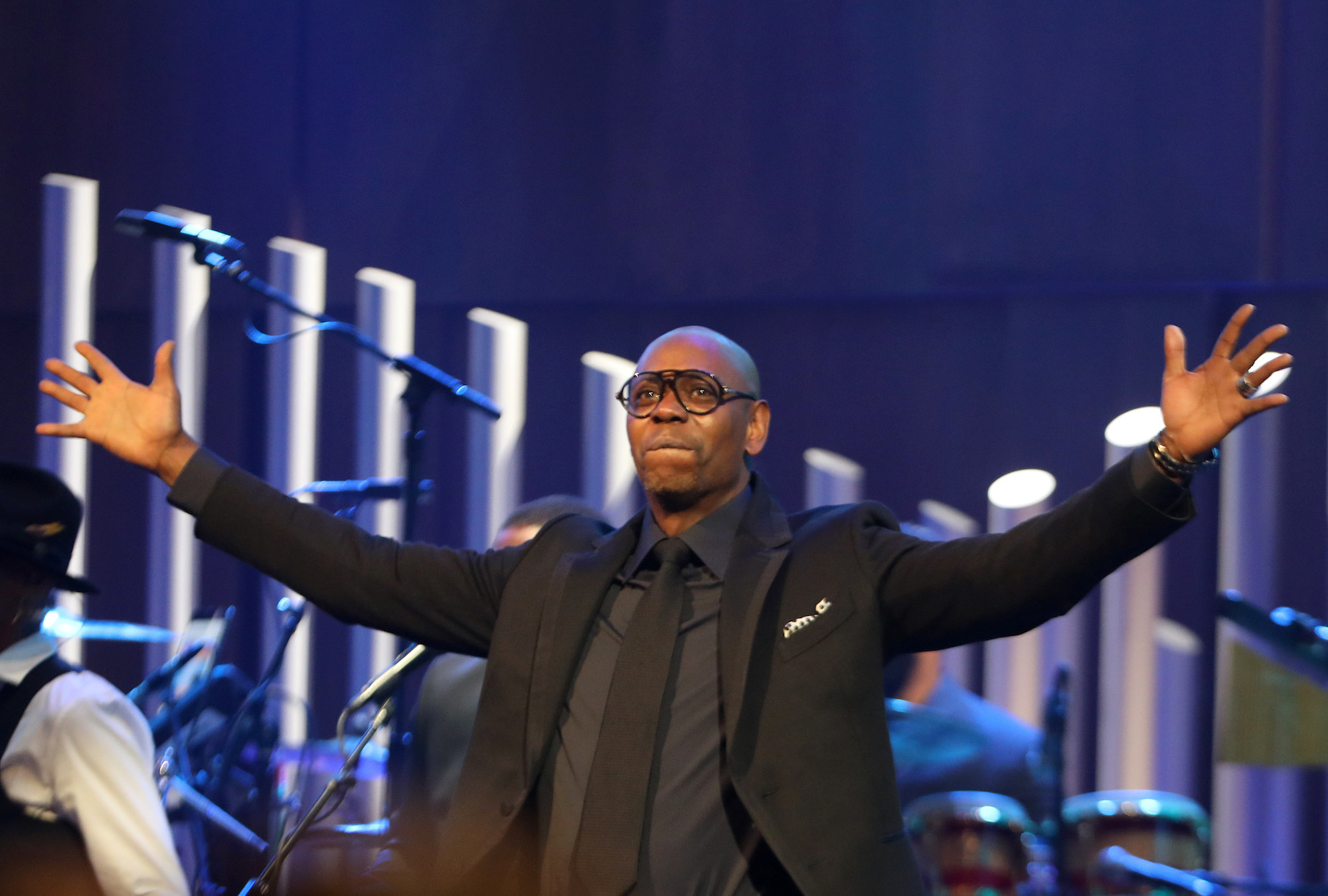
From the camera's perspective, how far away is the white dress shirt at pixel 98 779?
6.48 feet

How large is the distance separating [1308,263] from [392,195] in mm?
3425

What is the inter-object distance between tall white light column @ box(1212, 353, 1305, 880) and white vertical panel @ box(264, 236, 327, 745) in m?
3.47

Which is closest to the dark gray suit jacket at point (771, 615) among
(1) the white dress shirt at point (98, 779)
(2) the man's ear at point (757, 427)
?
(2) the man's ear at point (757, 427)

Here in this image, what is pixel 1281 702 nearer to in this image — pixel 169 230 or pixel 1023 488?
pixel 1023 488

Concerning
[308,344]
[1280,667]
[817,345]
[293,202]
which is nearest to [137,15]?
[293,202]

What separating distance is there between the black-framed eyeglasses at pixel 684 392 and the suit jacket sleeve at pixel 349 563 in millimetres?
322

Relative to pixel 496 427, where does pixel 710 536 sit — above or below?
below

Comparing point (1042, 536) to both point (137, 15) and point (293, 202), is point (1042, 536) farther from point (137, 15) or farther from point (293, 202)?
point (137, 15)

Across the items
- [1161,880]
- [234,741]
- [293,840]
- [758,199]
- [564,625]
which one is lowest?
[1161,880]

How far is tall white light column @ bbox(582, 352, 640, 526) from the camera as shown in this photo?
199 inches

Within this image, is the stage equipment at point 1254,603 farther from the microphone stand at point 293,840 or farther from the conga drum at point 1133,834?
the microphone stand at point 293,840

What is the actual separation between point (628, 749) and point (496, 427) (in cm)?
338

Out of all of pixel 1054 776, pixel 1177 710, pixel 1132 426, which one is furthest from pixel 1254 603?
pixel 1054 776

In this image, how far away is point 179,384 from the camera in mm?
5484
